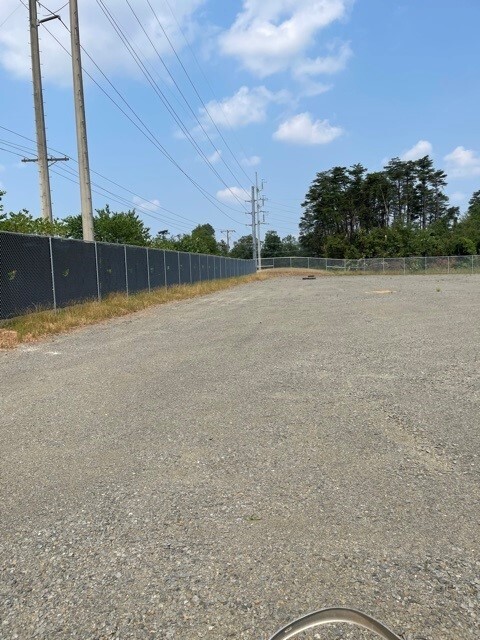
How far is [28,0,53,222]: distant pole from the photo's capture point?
18.3 m

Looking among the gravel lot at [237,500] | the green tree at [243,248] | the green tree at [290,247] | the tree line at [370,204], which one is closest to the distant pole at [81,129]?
the gravel lot at [237,500]

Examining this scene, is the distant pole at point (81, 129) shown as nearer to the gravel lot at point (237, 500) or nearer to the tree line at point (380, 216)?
the gravel lot at point (237, 500)

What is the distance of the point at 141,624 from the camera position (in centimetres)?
201

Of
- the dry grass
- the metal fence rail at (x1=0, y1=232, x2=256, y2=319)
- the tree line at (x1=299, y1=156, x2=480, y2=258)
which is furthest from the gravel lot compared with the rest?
the tree line at (x1=299, y1=156, x2=480, y2=258)

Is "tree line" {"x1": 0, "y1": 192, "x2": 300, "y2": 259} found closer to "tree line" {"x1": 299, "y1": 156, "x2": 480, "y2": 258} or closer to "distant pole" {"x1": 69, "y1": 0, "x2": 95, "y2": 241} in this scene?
"distant pole" {"x1": 69, "y1": 0, "x2": 95, "y2": 241}

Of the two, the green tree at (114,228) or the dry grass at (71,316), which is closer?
the dry grass at (71,316)

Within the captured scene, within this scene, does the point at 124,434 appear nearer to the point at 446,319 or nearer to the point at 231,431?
the point at 231,431

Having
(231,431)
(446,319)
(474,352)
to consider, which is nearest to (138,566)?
(231,431)

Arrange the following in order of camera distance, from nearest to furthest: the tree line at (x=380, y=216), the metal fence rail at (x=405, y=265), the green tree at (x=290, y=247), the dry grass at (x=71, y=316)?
the dry grass at (x=71, y=316) → the metal fence rail at (x=405, y=265) → the tree line at (x=380, y=216) → the green tree at (x=290, y=247)

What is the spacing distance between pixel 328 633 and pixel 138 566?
95 cm

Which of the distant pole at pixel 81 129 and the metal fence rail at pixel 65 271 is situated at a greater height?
the distant pole at pixel 81 129

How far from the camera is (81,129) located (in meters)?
16.4

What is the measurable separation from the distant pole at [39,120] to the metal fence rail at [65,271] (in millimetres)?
3526

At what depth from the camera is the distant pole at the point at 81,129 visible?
16109 mm
